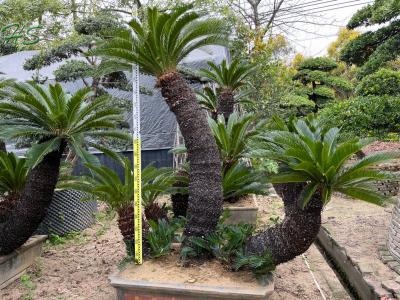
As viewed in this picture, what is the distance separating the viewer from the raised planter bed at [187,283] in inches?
107

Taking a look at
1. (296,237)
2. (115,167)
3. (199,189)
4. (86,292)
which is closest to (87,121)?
(199,189)

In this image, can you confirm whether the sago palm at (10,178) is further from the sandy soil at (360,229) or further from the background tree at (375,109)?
the background tree at (375,109)

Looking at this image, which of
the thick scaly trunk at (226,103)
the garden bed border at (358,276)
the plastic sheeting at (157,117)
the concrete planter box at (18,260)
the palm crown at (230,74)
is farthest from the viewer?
the plastic sheeting at (157,117)

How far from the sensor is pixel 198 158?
317 centimetres

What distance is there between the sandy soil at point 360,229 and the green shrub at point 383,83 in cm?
188

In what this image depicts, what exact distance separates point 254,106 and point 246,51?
2.19 meters

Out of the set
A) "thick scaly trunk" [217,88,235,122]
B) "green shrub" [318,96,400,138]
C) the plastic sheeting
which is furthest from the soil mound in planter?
the plastic sheeting

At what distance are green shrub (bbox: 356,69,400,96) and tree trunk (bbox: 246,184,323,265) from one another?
460cm

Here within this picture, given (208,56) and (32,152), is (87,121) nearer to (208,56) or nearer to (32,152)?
(32,152)

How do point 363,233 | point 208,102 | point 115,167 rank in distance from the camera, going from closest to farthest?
1. point 363,233
2. point 208,102
3. point 115,167

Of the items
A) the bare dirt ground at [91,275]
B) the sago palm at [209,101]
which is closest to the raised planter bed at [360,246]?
the bare dirt ground at [91,275]

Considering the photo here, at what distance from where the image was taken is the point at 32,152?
3207 mm

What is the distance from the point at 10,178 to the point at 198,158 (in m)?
1.98

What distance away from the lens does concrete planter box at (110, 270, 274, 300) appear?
8.80ft
